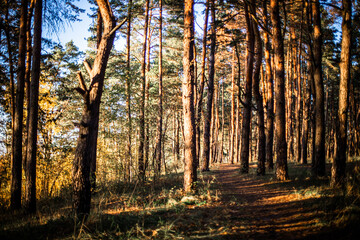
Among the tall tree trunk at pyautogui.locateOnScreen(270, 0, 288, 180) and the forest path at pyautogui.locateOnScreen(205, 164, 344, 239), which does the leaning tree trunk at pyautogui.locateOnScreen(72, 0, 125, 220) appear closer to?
the forest path at pyautogui.locateOnScreen(205, 164, 344, 239)

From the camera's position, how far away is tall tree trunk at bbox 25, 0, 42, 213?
6723 millimetres

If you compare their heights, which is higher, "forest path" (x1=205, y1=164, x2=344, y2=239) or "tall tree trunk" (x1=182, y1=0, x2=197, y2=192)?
"tall tree trunk" (x1=182, y1=0, x2=197, y2=192)

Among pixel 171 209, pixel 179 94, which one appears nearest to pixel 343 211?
pixel 171 209

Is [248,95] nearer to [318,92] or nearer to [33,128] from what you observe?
[318,92]

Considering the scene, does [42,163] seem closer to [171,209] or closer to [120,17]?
[171,209]

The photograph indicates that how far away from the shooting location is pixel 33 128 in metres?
6.99

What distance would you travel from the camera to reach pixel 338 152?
5949 mm

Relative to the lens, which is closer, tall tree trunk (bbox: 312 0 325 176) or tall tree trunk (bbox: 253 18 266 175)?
tall tree trunk (bbox: 312 0 325 176)

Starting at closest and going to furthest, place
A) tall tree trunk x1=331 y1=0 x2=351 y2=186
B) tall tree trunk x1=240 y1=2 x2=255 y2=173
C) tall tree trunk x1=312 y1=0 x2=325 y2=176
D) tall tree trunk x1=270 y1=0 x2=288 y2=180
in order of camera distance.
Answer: tall tree trunk x1=331 y1=0 x2=351 y2=186, tall tree trunk x1=270 y1=0 x2=288 y2=180, tall tree trunk x1=312 y1=0 x2=325 y2=176, tall tree trunk x1=240 y1=2 x2=255 y2=173

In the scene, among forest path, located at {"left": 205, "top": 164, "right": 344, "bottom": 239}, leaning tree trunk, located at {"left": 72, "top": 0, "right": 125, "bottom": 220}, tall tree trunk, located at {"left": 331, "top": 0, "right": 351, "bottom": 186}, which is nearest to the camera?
forest path, located at {"left": 205, "top": 164, "right": 344, "bottom": 239}

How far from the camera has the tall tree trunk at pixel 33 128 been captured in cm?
672

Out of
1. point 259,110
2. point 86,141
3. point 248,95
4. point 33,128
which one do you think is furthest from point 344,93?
point 33,128

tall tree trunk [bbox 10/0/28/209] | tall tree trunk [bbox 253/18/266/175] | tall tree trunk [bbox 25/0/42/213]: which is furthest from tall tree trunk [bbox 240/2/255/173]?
tall tree trunk [bbox 10/0/28/209]

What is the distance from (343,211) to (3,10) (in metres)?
14.5
